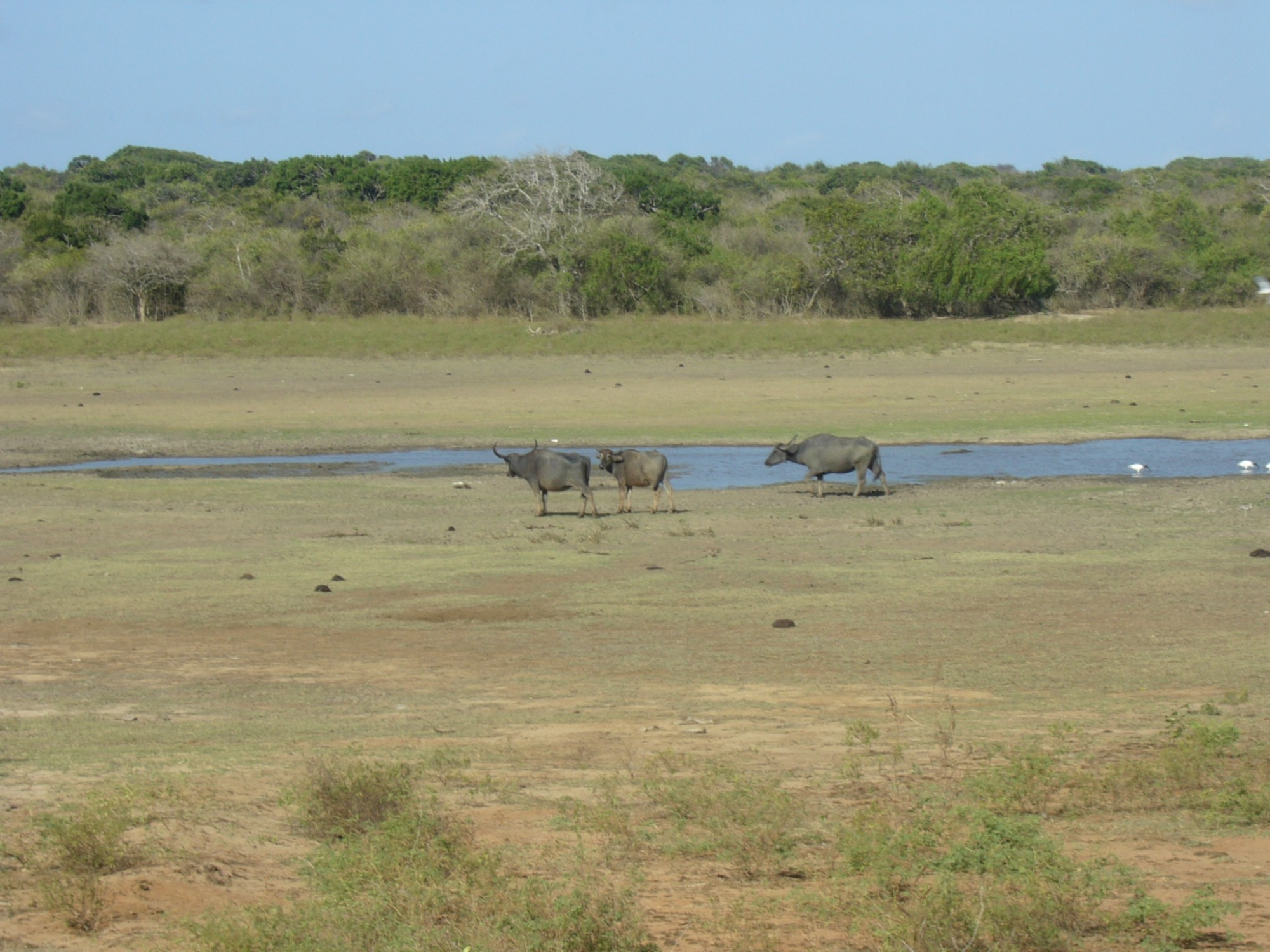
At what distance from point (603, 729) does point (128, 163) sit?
111068 millimetres

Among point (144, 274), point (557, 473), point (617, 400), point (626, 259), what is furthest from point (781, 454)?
point (144, 274)

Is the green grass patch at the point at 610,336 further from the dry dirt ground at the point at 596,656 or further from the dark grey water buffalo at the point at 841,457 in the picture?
the dark grey water buffalo at the point at 841,457

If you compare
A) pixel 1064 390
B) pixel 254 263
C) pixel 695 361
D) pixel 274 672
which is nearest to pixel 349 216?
pixel 254 263

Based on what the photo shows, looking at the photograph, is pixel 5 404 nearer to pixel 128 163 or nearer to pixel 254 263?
pixel 254 263

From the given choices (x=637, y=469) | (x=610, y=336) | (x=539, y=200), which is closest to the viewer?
(x=637, y=469)

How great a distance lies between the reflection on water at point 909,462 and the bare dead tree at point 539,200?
2601 cm

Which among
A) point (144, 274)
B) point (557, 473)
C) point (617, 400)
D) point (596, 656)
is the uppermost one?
point (144, 274)

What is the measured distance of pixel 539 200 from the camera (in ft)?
178

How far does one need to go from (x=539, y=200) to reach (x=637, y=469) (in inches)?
1491

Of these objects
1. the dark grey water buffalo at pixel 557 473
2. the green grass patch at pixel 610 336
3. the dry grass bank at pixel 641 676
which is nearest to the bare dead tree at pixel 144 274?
the green grass patch at pixel 610 336

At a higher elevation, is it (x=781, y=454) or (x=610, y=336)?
(x=610, y=336)

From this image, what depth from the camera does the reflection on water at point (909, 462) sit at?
2130 cm

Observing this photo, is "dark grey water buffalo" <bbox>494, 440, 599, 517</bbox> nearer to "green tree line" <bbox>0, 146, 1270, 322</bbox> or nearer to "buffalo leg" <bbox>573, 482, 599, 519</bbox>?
"buffalo leg" <bbox>573, 482, 599, 519</bbox>

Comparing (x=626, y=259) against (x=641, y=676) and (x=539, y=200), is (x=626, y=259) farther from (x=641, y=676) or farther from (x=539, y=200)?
(x=641, y=676)
